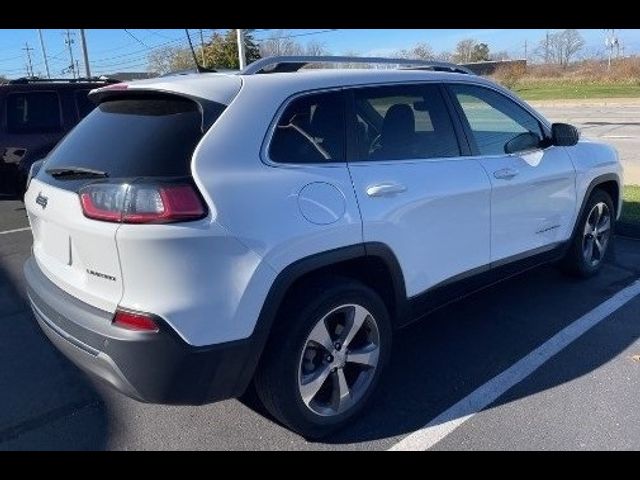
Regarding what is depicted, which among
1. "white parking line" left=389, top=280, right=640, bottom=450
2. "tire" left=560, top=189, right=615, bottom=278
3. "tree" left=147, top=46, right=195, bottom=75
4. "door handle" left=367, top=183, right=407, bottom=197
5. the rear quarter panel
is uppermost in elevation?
"tree" left=147, top=46, right=195, bottom=75

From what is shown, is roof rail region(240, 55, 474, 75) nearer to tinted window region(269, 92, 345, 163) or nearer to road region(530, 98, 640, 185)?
tinted window region(269, 92, 345, 163)

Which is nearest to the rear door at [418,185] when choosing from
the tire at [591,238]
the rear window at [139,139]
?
the rear window at [139,139]

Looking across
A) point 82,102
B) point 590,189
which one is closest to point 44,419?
point 590,189

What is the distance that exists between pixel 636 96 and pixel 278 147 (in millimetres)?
28484

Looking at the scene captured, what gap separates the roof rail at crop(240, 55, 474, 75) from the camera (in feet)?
8.93

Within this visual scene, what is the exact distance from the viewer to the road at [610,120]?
10453mm

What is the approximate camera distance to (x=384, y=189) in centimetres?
267

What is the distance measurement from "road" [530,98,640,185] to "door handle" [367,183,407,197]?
676cm

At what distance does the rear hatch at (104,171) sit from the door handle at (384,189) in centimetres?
82

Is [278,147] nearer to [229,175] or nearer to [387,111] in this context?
[229,175]

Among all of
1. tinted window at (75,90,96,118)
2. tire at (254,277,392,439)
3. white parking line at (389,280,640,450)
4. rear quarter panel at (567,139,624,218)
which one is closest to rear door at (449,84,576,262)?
rear quarter panel at (567,139,624,218)

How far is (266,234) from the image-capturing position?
222cm

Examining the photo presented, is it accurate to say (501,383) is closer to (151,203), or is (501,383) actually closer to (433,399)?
(433,399)
